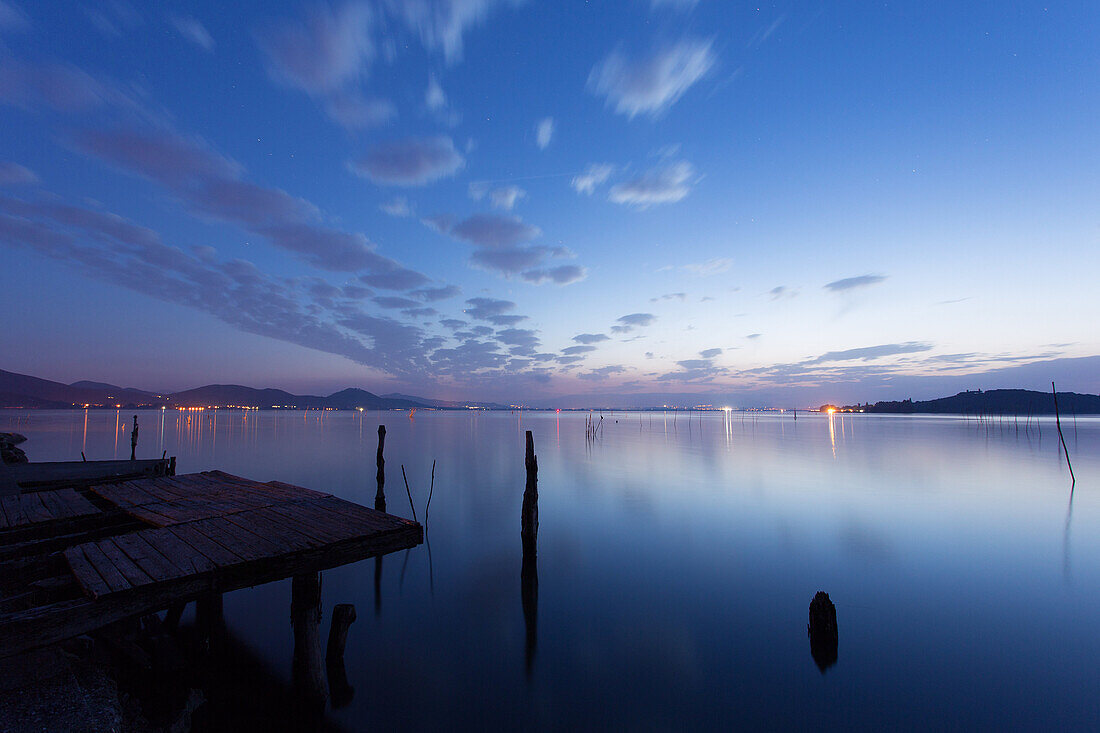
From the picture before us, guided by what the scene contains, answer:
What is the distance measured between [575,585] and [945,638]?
843 cm

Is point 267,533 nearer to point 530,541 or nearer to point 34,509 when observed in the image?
point 34,509

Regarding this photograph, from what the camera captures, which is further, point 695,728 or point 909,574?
point 909,574

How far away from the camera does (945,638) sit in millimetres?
10258

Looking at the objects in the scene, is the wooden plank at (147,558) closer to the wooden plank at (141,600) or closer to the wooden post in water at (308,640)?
the wooden plank at (141,600)

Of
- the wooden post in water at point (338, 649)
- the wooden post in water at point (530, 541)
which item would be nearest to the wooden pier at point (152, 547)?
the wooden post in water at point (338, 649)

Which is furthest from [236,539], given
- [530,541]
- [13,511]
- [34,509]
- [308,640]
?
[530,541]

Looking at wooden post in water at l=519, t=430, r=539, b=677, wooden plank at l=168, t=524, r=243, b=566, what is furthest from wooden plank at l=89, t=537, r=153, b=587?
wooden post in water at l=519, t=430, r=539, b=677

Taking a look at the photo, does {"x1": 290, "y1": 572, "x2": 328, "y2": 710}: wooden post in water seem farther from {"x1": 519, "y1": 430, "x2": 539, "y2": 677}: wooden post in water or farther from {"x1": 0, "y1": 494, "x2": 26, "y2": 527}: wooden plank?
{"x1": 519, "y1": 430, "x2": 539, "y2": 677}: wooden post in water

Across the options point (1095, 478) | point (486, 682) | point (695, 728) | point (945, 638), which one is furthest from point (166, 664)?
point (1095, 478)

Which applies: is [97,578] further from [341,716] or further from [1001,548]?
[1001,548]

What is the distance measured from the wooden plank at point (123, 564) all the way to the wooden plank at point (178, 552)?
0.35m

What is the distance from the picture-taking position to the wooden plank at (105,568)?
5444mm

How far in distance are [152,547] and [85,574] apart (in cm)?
96

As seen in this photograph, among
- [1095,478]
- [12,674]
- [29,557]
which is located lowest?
[1095,478]
